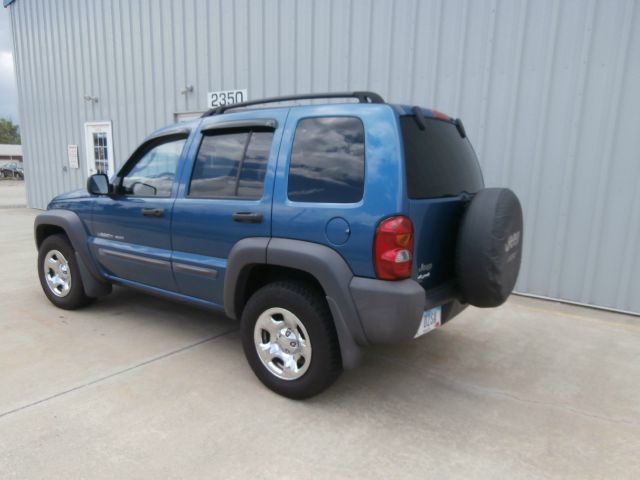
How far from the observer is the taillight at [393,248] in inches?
94.9

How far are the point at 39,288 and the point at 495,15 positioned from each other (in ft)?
20.3

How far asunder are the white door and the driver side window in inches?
278

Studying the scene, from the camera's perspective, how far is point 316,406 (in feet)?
9.38

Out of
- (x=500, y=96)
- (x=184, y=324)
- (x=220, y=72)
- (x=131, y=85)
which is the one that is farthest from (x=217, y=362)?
(x=131, y=85)

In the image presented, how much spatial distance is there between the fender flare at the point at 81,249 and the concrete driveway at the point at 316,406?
30 centimetres

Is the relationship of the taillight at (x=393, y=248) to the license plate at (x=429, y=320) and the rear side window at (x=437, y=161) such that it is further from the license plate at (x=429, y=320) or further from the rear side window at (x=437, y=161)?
the license plate at (x=429, y=320)

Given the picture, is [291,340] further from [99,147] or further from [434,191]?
[99,147]

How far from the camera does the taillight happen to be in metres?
2.41

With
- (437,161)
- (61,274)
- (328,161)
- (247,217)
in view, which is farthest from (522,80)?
(61,274)

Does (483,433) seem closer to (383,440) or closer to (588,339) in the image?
(383,440)

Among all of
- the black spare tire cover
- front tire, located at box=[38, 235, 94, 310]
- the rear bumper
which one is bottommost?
front tire, located at box=[38, 235, 94, 310]

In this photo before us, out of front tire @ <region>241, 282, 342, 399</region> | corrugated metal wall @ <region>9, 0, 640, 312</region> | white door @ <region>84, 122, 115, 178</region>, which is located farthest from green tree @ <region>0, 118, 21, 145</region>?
front tire @ <region>241, 282, 342, 399</region>

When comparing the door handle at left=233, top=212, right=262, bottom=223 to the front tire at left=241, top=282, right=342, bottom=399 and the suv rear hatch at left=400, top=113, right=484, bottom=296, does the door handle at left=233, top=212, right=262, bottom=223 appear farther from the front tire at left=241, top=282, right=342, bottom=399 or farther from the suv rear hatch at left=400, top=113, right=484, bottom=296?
the suv rear hatch at left=400, top=113, right=484, bottom=296

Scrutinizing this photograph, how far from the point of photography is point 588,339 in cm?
407
